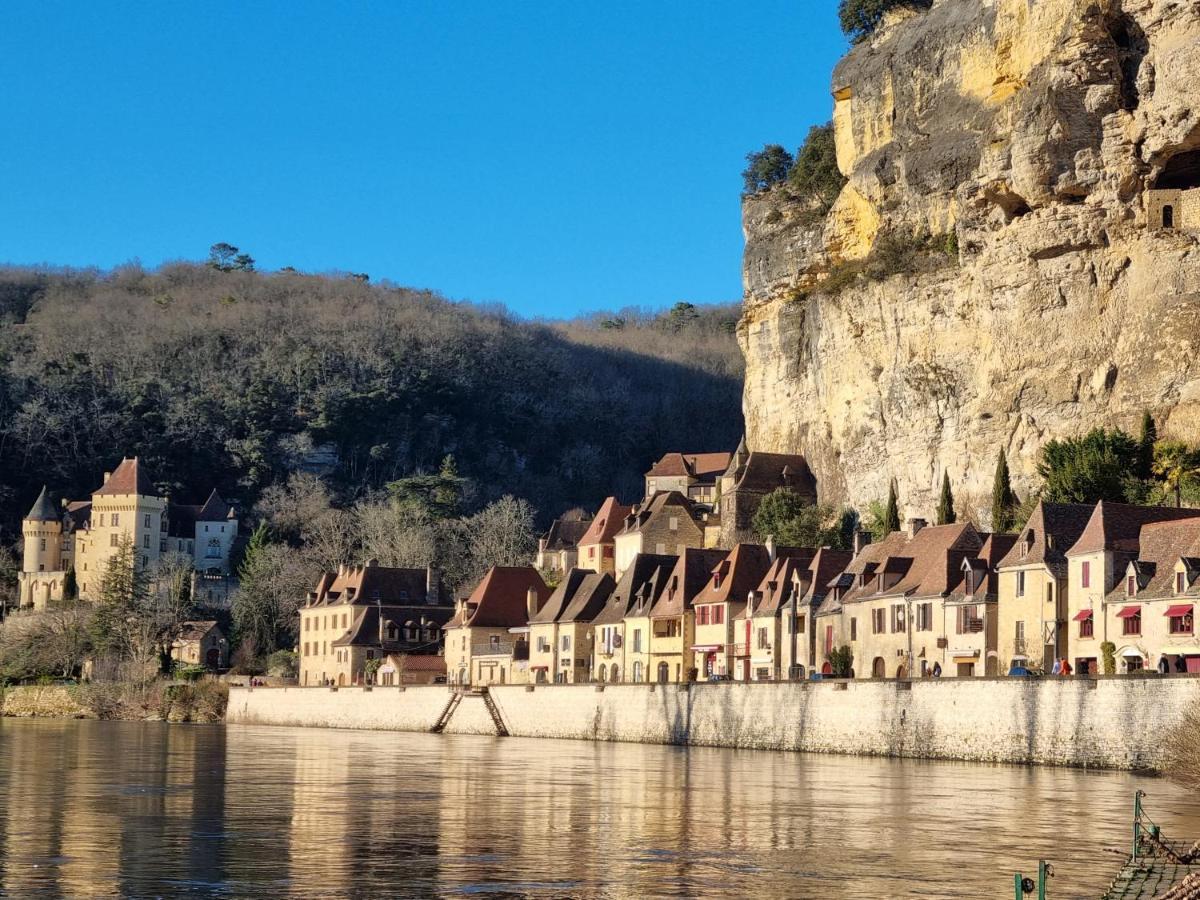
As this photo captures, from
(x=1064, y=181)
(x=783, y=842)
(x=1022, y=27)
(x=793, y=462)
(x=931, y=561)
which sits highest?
(x=1022, y=27)

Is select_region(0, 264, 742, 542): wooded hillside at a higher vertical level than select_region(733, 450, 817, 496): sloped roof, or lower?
higher

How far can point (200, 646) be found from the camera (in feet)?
359

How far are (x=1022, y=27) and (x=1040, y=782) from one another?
1876 inches

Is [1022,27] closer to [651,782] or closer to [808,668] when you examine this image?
[808,668]

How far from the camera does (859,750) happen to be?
5062 cm

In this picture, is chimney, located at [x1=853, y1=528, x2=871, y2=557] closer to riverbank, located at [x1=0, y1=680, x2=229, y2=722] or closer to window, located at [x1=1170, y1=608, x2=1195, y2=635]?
window, located at [x1=1170, y1=608, x2=1195, y2=635]

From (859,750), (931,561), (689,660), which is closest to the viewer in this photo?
(859,750)

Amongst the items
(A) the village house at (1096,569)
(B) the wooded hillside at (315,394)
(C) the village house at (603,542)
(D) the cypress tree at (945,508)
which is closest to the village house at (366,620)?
(C) the village house at (603,542)

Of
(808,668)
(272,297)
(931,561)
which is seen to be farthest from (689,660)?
(272,297)

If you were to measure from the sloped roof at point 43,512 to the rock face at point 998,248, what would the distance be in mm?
64470

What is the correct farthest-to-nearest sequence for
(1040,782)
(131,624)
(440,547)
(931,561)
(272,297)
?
1. (272,297)
2. (440,547)
3. (131,624)
4. (931,561)
5. (1040,782)

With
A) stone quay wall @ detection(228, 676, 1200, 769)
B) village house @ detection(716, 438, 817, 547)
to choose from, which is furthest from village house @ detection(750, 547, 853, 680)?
village house @ detection(716, 438, 817, 547)

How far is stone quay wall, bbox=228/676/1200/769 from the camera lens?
4294cm

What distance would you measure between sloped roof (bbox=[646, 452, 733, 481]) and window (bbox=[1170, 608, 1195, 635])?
66.6m
